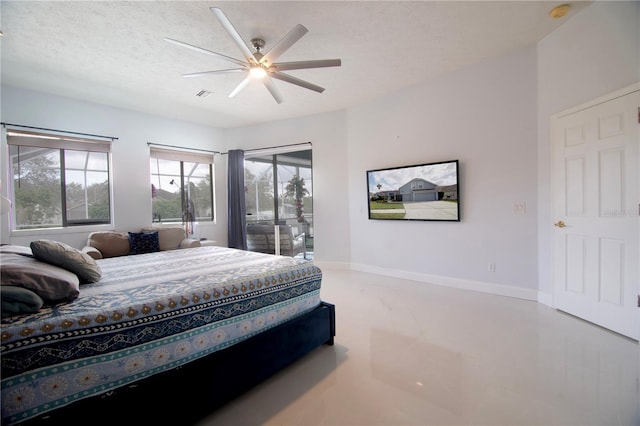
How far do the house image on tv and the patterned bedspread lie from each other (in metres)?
2.39

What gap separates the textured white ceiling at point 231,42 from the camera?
2.39 m

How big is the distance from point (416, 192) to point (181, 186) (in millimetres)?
4321

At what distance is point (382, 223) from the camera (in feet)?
14.9

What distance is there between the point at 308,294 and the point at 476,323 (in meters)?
1.74

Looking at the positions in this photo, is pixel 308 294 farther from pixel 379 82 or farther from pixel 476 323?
pixel 379 82

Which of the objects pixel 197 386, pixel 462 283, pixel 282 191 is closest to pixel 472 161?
pixel 462 283

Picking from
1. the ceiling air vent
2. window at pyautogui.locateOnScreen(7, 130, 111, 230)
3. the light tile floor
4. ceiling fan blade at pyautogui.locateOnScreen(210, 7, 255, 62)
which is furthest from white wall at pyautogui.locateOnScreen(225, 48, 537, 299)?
window at pyautogui.locateOnScreen(7, 130, 111, 230)

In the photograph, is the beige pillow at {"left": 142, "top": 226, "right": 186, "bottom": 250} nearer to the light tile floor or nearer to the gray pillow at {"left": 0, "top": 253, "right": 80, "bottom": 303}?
the gray pillow at {"left": 0, "top": 253, "right": 80, "bottom": 303}

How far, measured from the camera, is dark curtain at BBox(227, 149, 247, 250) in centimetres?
569

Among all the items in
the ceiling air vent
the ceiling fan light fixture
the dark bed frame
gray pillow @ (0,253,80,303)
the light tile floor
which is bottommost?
the light tile floor

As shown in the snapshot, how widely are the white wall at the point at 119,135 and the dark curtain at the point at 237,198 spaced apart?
49 cm

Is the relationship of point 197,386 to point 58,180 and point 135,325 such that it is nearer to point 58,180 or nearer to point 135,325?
point 135,325

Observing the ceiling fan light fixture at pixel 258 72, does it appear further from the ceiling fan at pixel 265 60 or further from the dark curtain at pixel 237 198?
the dark curtain at pixel 237 198

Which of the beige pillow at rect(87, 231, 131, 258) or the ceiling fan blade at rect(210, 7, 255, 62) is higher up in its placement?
the ceiling fan blade at rect(210, 7, 255, 62)
